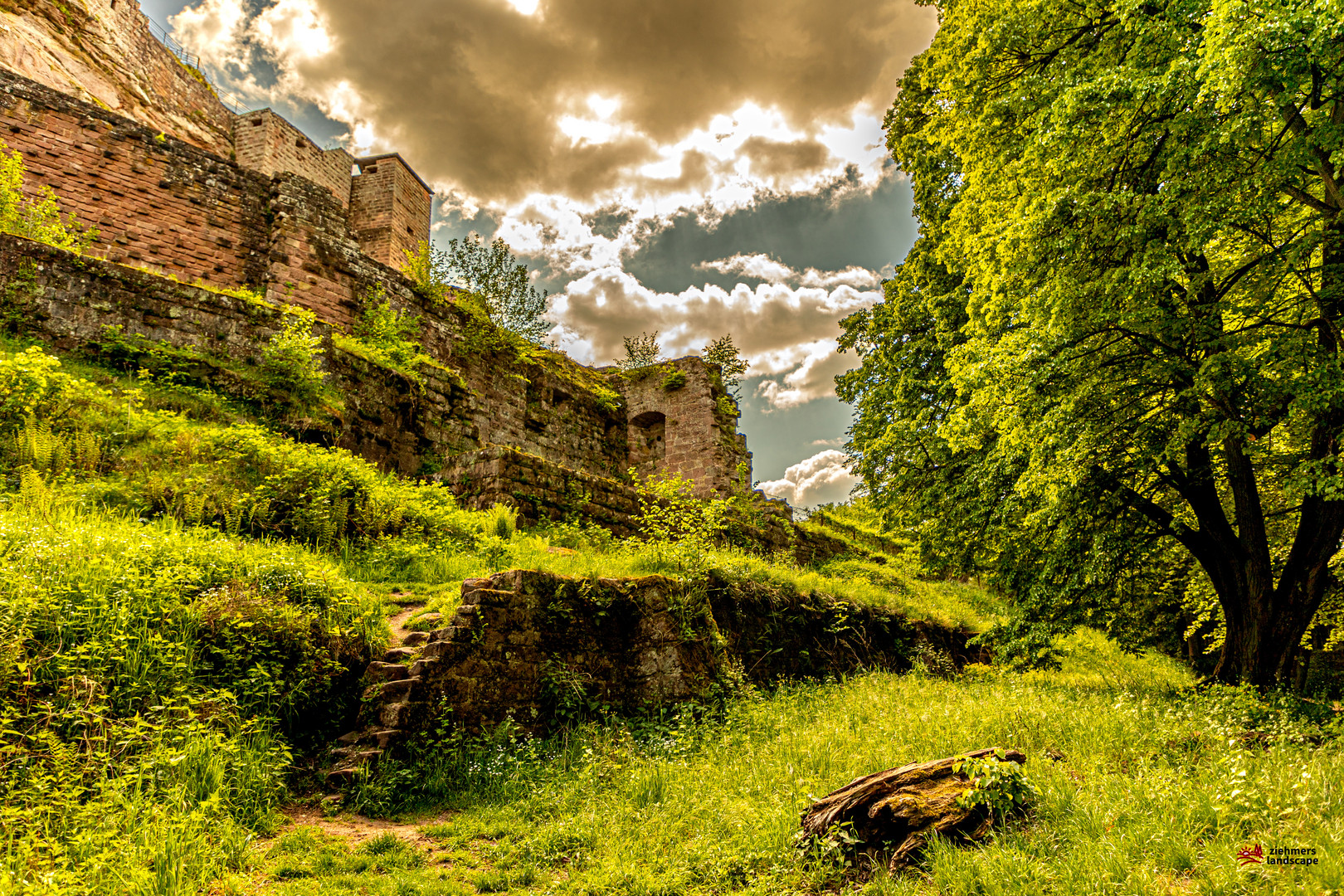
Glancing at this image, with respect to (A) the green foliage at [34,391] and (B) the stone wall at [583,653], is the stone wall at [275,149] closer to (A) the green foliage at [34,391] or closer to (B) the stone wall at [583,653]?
(A) the green foliage at [34,391]

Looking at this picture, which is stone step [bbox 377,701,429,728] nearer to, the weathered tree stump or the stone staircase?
the stone staircase

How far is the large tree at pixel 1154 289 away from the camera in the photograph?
5.59 meters

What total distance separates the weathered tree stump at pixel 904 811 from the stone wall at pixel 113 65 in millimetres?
19818

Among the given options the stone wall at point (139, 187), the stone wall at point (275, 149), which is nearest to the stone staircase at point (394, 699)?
the stone wall at point (139, 187)

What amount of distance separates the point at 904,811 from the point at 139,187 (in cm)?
1581

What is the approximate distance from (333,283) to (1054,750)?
13.7 m

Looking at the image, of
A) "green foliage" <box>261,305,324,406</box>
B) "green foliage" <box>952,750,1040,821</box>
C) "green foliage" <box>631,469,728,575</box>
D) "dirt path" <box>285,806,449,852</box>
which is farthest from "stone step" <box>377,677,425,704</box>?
"green foliage" <box>261,305,324,406</box>

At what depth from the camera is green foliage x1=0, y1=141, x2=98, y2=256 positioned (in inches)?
362

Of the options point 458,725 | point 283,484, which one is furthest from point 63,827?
point 283,484

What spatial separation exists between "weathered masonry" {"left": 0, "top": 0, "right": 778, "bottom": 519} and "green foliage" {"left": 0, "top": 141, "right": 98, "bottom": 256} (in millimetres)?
635

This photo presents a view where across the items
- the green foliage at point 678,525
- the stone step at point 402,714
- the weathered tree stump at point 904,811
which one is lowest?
the weathered tree stump at point 904,811

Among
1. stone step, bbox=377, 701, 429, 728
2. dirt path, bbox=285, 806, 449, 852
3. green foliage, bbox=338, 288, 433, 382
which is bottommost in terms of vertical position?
dirt path, bbox=285, 806, 449, 852

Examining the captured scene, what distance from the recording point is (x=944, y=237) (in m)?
10.7

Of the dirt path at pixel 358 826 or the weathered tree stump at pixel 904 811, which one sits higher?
the weathered tree stump at pixel 904 811
